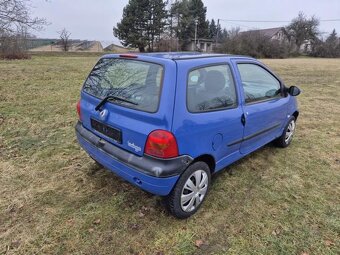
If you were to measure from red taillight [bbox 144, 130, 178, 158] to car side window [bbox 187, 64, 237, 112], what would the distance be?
1.15 feet

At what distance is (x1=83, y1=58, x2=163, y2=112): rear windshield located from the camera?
2.37 metres

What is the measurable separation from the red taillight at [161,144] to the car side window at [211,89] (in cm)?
35

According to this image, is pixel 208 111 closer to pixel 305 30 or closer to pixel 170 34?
pixel 170 34

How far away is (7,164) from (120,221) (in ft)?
6.67

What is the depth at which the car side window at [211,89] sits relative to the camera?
2.46 m

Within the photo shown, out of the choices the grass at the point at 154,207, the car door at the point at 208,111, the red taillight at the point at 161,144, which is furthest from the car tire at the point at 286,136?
the red taillight at the point at 161,144

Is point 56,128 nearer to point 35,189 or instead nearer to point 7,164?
point 7,164

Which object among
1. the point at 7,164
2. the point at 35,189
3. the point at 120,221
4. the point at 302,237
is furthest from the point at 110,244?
the point at 7,164

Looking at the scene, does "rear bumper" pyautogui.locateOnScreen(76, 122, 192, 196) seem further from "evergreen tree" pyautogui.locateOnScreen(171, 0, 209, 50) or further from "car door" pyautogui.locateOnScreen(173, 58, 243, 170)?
"evergreen tree" pyautogui.locateOnScreen(171, 0, 209, 50)

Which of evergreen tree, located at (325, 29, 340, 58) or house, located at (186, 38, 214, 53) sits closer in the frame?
house, located at (186, 38, 214, 53)

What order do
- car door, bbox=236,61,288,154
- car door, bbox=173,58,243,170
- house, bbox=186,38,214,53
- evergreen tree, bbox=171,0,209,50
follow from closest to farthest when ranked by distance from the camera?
car door, bbox=173,58,243,170, car door, bbox=236,61,288,154, evergreen tree, bbox=171,0,209,50, house, bbox=186,38,214,53

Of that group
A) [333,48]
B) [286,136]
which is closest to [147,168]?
[286,136]

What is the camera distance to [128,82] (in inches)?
104

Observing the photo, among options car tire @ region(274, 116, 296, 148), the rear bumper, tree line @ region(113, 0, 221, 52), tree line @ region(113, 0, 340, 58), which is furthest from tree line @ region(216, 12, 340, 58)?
the rear bumper
